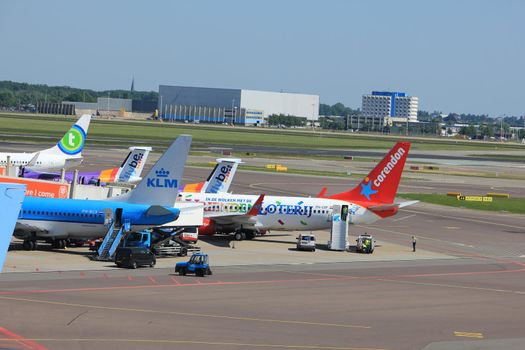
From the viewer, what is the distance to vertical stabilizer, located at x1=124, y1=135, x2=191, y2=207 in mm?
60562

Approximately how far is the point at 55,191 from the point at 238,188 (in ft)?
153

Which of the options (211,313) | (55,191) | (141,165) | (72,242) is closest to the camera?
(211,313)

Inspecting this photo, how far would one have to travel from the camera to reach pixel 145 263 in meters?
58.6

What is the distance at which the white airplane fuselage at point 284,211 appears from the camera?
7419 centimetres

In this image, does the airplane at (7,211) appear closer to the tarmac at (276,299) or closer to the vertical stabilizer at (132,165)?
the tarmac at (276,299)

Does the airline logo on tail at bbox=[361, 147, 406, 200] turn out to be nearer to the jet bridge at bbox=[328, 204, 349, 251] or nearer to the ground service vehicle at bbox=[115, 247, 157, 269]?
the jet bridge at bbox=[328, 204, 349, 251]

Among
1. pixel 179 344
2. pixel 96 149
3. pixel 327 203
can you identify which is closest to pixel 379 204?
pixel 327 203

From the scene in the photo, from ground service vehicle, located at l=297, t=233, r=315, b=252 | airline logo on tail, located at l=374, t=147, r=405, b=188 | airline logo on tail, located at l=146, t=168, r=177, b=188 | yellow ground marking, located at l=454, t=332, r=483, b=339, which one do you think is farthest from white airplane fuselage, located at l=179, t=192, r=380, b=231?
yellow ground marking, located at l=454, t=332, r=483, b=339

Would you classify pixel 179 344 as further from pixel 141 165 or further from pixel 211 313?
pixel 141 165

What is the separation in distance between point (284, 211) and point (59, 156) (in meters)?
42.8

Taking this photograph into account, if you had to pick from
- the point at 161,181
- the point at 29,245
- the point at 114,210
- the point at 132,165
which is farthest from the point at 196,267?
the point at 132,165

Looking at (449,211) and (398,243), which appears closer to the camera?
(398,243)

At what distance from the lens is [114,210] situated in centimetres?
6203

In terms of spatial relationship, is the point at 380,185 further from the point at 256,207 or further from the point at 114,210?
the point at 114,210
